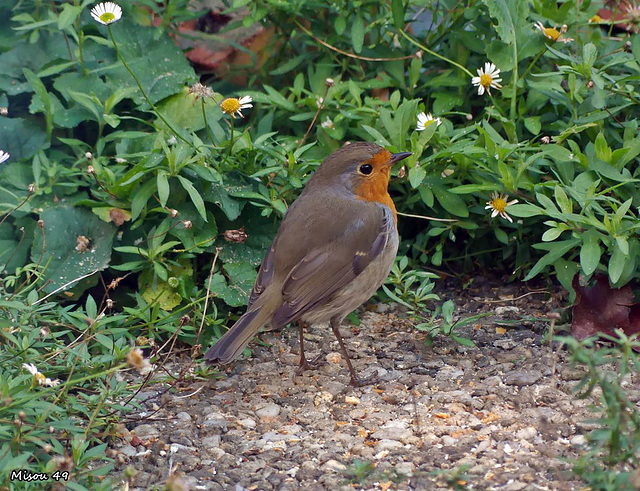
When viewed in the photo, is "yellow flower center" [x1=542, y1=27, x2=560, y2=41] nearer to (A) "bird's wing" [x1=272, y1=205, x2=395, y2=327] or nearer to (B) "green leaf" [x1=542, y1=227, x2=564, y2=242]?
(B) "green leaf" [x1=542, y1=227, x2=564, y2=242]

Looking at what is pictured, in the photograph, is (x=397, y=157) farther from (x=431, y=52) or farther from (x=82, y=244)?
(x=82, y=244)

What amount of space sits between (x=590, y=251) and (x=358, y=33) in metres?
1.91

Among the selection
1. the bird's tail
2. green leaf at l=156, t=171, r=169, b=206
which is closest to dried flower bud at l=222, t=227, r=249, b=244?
green leaf at l=156, t=171, r=169, b=206

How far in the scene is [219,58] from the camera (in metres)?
5.73

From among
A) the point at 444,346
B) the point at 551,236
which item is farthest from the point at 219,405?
the point at 551,236

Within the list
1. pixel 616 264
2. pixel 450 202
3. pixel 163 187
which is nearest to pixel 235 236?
pixel 163 187

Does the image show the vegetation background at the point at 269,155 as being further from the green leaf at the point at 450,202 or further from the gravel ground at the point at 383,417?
the gravel ground at the point at 383,417

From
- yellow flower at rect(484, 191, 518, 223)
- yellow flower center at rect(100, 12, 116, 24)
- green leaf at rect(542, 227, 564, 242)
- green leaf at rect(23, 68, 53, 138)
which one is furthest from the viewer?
green leaf at rect(23, 68, 53, 138)

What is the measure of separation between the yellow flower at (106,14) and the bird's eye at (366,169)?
1463 millimetres

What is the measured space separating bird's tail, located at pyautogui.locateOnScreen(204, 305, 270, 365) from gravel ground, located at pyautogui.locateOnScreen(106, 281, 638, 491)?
24 centimetres

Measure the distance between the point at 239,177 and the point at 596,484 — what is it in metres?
2.61

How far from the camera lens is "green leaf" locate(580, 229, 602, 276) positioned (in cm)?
376

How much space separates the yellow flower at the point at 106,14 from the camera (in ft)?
14.5

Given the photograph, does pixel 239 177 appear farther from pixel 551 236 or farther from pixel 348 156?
pixel 551 236
